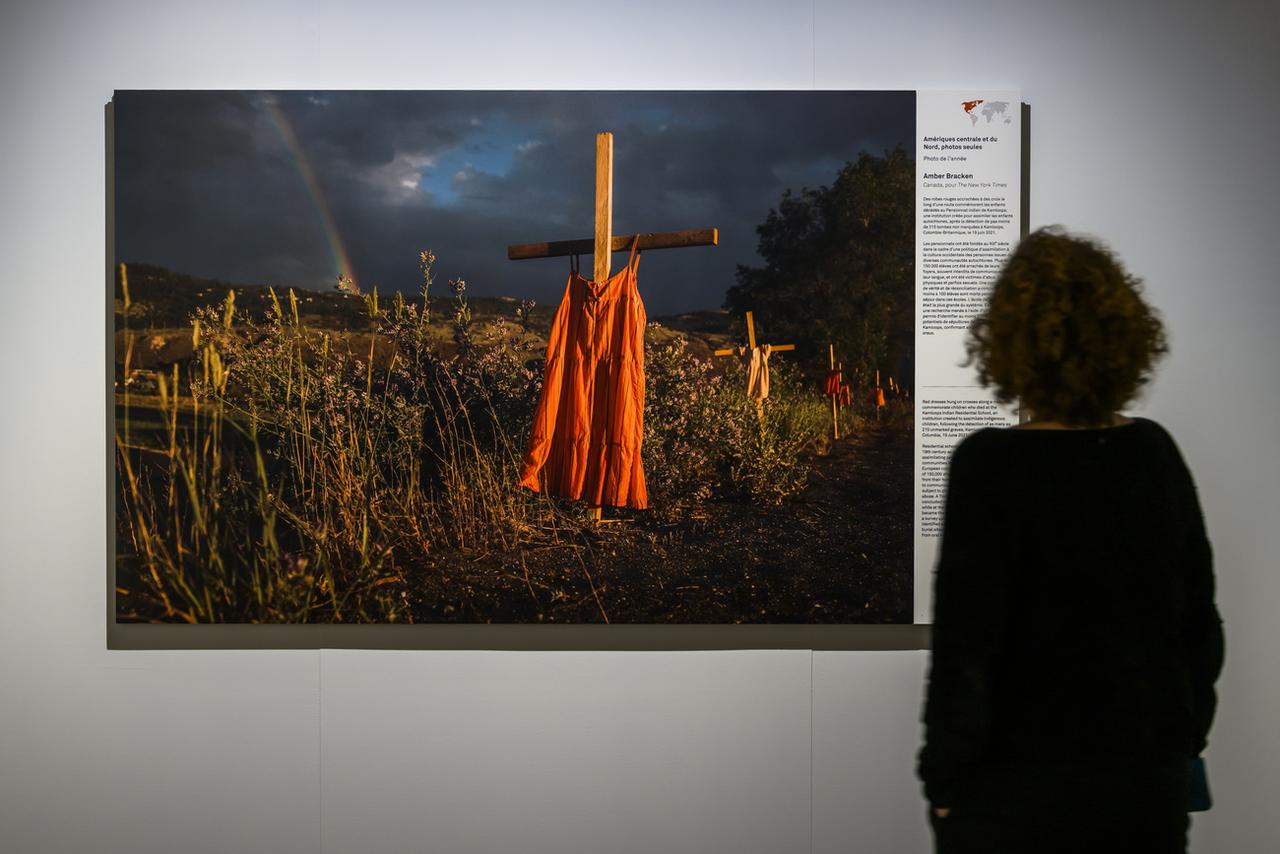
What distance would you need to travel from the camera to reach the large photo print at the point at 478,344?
7.89 feet

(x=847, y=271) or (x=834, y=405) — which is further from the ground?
(x=847, y=271)

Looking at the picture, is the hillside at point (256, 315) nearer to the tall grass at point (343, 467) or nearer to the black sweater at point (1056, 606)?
the tall grass at point (343, 467)

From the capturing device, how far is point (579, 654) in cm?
244

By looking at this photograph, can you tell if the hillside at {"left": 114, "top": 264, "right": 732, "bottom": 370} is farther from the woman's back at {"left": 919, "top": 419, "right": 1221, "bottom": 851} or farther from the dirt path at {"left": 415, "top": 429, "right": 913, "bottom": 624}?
the woman's back at {"left": 919, "top": 419, "right": 1221, "bottom": 851}

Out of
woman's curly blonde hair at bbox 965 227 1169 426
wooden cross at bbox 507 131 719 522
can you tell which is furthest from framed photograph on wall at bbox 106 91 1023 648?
woman's curly blonde hair at bbox 965 227 1169 426

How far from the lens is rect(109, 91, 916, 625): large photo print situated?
7.89 feet

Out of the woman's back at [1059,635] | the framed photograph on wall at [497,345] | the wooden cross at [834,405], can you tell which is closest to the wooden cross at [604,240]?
the framed photograph on wall at [497,345]

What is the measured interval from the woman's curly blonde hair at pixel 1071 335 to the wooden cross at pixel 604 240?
1233 millimetres

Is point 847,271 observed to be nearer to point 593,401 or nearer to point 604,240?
point 604,240

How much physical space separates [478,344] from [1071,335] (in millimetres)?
1576

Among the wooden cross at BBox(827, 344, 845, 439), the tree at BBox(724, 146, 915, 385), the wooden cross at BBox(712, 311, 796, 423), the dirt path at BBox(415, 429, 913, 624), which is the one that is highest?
the tree at BBox(724, 146, 915, 385)

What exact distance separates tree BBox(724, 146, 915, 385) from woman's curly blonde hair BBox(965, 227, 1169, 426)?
45.5 inches

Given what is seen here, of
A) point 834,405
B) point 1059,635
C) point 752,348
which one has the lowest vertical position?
point 1059,635

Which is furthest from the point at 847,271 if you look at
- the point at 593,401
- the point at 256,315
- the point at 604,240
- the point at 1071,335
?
the point at 256,315
